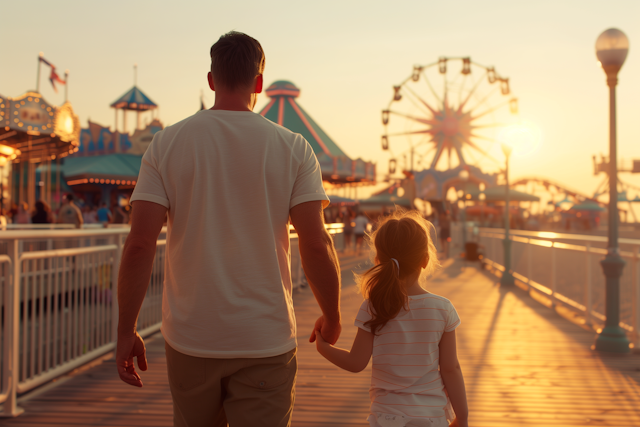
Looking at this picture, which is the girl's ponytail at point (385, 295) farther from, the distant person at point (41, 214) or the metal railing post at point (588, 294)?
the distant person at point (41, 214)

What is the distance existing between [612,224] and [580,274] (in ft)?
5.72

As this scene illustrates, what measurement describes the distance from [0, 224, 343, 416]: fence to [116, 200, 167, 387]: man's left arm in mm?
2102

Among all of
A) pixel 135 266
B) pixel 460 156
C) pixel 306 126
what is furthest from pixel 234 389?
pixel 460 156

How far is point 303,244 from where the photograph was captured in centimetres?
184

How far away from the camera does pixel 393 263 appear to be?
2033 millimetres

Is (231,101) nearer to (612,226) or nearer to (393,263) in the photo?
(393,263)

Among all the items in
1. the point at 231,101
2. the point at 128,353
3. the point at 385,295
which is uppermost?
the point at 231,101

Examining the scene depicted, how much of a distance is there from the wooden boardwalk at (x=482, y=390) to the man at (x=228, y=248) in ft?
6.78

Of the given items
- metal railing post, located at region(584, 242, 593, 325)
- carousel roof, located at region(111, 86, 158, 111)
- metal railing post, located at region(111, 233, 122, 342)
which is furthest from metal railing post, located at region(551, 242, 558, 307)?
carousel roof, located at region(111, 86, 158, 111)

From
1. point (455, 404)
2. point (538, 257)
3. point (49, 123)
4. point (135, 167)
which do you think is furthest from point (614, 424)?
point (135, 167)

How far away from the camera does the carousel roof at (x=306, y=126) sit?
36.9 m

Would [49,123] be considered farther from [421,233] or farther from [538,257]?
[421,233]

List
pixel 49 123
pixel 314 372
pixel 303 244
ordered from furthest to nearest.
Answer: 1. pixel 49 123
2. pixel 314 372
3. pixel 303 244

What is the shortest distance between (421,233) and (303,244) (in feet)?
1.60
